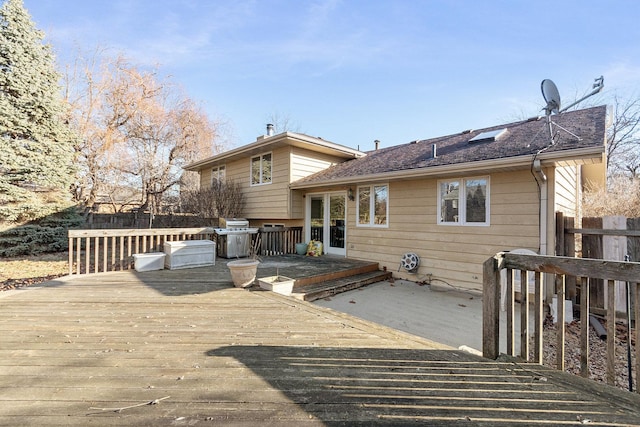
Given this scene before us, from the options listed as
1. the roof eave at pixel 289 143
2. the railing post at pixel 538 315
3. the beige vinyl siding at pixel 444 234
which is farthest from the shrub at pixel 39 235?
the railing post at pixel 538 315

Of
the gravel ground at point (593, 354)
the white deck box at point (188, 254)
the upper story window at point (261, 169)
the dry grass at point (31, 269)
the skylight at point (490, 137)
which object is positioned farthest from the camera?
the upper story window at point (261, 169)

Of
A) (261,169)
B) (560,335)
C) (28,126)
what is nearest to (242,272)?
(560,335)

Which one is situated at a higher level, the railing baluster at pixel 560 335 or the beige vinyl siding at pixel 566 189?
the beige vinyl siding at pixel 566 189

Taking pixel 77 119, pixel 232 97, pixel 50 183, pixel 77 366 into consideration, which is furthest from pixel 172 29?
pixel 77 366

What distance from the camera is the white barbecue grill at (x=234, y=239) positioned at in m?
7.82

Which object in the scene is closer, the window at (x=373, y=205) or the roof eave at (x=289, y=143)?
the window at (x=373, y=205)

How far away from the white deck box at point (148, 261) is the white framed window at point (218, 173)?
6.21 m

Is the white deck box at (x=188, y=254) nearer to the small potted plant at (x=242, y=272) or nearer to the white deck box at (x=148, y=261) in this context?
the white deck box at (x=148, y=261)

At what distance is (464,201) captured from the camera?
647 centimetres

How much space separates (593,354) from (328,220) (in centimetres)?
671

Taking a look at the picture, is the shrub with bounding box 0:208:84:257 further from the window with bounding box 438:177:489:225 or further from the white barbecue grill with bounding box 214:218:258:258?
the window with bounding box 438:177:489:225

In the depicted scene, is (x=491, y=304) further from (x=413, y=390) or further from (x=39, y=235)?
→ (x=39, y=235)

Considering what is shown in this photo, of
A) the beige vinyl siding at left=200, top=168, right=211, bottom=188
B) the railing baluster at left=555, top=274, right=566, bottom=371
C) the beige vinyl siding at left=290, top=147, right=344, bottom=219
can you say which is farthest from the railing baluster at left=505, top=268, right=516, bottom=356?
the beige vinyl siding at left=200, top=168, right=211, bottom=188

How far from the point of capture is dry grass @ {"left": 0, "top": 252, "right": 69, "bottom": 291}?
6.64 m
